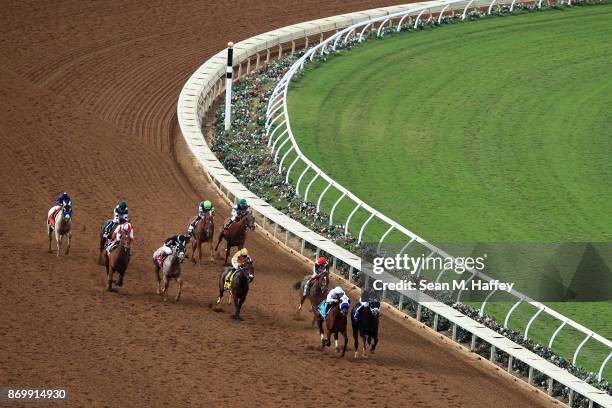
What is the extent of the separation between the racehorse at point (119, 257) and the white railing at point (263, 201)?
333 centimetres

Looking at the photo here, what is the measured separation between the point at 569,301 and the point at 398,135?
723 centimetres

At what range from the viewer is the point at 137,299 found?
16938mm

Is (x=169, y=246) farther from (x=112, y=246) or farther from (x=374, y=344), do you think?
(x=374, y=344)

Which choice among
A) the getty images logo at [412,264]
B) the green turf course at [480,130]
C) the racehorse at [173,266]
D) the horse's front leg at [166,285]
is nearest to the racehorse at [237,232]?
the racehorse at [173,266]

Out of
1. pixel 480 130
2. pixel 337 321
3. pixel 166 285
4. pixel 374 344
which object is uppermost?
pixel 480 130

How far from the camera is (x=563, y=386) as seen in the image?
53.1 ft

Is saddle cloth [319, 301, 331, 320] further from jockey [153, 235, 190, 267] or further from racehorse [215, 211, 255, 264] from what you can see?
racehorse [215, 211, 255, 264]

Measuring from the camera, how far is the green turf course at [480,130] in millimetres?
21562

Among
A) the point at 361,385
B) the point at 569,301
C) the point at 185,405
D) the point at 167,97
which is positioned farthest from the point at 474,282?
the point at 167,97

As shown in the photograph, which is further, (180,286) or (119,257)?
(180,286)

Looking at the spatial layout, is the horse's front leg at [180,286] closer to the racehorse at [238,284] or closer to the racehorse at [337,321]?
the racehorse at [238,284]

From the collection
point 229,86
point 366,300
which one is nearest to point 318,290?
point 366,300

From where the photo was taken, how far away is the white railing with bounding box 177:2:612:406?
→ 1636 centimetres

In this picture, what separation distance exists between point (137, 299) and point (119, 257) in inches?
24.2
